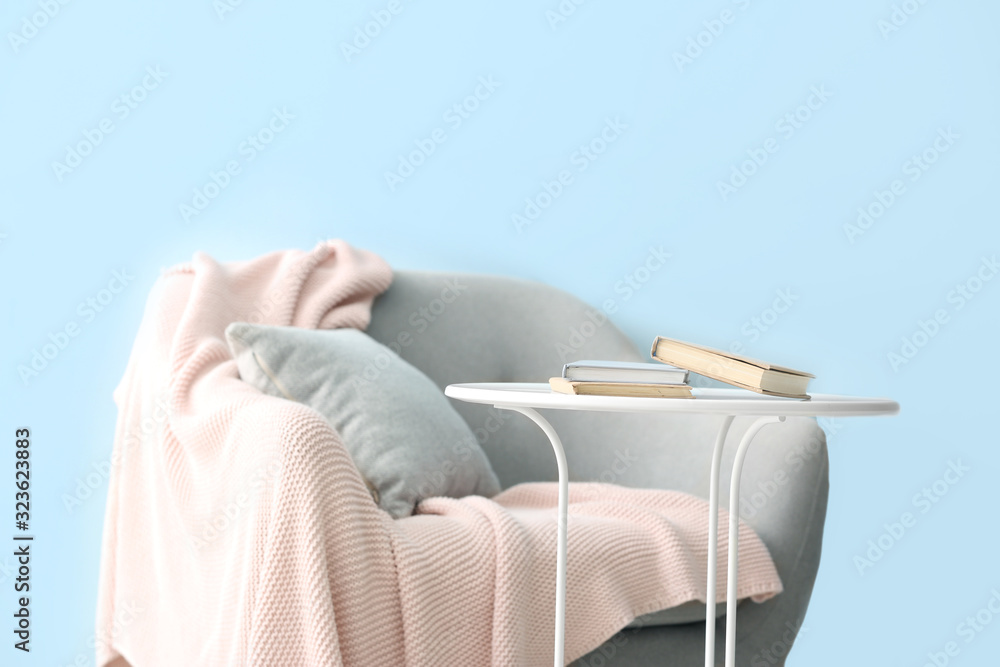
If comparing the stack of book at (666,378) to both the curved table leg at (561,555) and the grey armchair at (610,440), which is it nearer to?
the curved table leg at (561,555)

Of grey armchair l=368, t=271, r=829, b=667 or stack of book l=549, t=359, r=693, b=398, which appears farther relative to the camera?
grey armchair l=368, t=271, r=829, b=667

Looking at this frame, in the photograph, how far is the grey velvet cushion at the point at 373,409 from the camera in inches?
57.1

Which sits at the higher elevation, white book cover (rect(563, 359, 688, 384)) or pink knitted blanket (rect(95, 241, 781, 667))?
white book cover (rect(563, 359, 688, 384))

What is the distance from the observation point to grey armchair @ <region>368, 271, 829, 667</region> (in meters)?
1.46

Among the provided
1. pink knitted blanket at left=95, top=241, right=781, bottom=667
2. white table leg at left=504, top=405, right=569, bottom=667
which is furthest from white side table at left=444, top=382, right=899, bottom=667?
pink knitted blanket at left=95, top=241, right=781, bottom=667

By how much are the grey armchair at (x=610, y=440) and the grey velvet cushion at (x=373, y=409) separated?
0.29 metres

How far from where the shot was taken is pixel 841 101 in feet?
6.39

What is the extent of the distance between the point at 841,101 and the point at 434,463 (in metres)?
1.17

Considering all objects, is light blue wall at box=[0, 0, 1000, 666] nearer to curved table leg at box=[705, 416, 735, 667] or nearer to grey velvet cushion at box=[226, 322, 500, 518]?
grey velvet cushion at box=[226, 322, 500, 518]

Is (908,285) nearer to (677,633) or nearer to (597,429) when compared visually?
(597,429)

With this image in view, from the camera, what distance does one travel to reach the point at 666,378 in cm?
102

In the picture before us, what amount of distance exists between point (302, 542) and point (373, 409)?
44 cm

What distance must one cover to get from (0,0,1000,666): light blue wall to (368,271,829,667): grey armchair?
171 millimetres

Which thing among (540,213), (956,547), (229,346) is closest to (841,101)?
(540,213)
